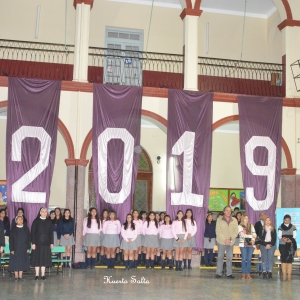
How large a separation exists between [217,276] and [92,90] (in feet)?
18.2

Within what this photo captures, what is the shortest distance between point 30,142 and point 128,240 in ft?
10.7

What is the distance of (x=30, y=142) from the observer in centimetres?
1218

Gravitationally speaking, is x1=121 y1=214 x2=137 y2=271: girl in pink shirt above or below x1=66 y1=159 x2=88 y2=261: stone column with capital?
below

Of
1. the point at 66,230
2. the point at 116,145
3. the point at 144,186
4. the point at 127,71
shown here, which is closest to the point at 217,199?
the point at 144,186

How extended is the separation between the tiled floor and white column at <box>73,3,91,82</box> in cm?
504

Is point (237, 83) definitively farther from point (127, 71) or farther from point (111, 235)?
point (111, 235)

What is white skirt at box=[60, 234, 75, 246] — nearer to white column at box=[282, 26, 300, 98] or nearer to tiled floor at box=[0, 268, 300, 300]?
tiled floor at box=[0, 268, 300, 300]

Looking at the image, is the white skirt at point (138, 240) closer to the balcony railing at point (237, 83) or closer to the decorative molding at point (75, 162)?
the decorative molding at point (75, 162)

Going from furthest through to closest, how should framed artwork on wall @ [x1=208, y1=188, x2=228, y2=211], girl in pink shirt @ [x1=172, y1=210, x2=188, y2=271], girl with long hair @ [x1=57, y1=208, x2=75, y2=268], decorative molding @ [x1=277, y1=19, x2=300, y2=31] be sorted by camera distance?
framed artwork on wall @ [x1=208, y1=188, x2=228, y2=211], decorative molding @ [x1=277, y1=19, x2=300, y2=31], girl in pink shirt @ [x1=172, y1=210, x2=188, y2=271], girl with long hair @ [x1=57, y1=208, x2=75, y2=268]

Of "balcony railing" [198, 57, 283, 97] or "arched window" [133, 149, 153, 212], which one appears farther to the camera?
"arched window" [133, 149, 153, 212]

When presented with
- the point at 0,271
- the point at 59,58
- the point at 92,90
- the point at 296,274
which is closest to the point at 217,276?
the point at 296,274

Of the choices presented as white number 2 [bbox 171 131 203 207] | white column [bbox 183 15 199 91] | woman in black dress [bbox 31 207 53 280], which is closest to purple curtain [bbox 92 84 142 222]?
white number 2 [bbox 171 131 203 207]

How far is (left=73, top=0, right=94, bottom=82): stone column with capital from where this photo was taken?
13.2 meters

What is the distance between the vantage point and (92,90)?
512 inches
